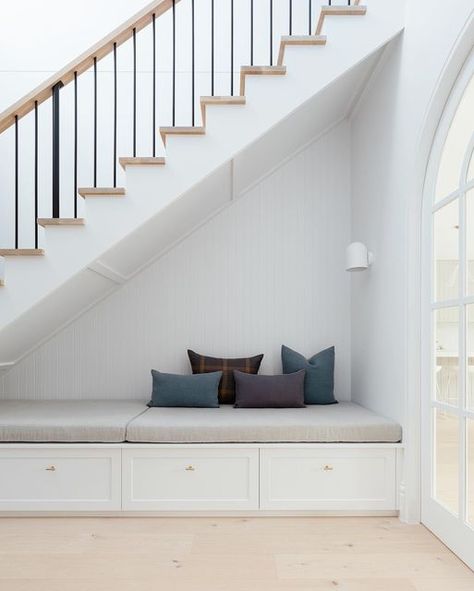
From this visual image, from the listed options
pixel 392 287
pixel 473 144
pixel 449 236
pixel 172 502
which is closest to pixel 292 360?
pixel 392 287

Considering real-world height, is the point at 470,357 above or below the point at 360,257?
below

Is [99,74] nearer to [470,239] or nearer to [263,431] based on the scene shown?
[263,431]

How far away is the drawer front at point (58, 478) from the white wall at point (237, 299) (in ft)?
3.74

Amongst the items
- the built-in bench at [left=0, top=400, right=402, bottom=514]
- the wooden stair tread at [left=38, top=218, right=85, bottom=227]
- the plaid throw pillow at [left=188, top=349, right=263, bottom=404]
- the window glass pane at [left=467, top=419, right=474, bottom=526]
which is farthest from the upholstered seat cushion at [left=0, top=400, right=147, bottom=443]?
the window glass pane at [left=467, top=419, right=474, bottom=526]

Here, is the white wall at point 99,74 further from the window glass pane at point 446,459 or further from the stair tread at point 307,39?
the window glass pane at point 446,459

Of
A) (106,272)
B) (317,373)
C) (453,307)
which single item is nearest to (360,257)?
(317,373)

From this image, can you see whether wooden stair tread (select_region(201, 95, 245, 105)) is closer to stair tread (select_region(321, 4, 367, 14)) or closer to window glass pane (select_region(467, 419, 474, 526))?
stair tread (select_region(321, 4, 367, 14))

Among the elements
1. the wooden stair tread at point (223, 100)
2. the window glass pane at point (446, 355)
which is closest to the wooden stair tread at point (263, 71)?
the wooden stair tread at point (223, 100)

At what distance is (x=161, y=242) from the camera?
3963 mm

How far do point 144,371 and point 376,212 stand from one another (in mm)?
1940

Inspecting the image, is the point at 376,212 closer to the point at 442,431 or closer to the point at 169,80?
the point at 442,431

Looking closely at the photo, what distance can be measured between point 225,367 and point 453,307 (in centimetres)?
182

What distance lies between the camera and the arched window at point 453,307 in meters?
2.36

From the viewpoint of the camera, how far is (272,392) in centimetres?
362
